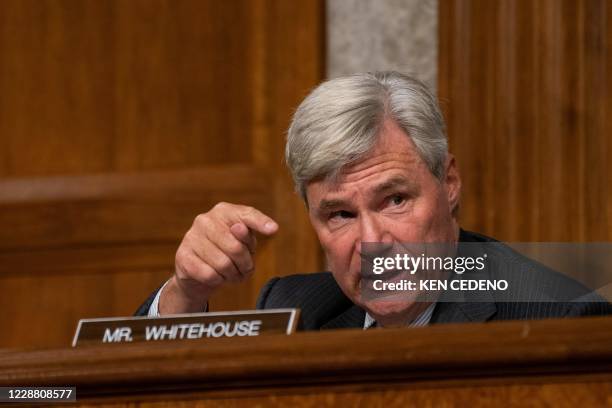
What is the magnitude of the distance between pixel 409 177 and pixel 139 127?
4.93ft

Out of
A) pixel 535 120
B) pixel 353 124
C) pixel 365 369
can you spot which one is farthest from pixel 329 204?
pixel 535 120

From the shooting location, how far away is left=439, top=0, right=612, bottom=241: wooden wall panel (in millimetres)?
2951

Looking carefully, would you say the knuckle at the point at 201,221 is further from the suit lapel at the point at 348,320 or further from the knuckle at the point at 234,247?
the suit lapel at the point at 348,320

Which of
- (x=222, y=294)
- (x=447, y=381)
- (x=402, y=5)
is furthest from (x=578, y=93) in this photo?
(x=447, y=381)

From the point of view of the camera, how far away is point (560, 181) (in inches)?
117

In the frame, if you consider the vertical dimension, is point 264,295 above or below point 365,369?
below

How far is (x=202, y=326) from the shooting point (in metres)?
1.40

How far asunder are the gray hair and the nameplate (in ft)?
2.25

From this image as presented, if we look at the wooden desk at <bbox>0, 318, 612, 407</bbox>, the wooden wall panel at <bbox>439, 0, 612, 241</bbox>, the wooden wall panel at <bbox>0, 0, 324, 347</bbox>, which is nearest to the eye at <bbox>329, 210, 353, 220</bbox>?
the wooden desk at <bbox>0, 318, 612, 407</bbox>

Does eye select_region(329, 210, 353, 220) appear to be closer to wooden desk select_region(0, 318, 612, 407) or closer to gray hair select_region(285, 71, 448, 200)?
gray hair select_region(285, 71, 448, 200)

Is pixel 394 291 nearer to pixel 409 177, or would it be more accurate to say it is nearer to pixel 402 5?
pixel 409 177

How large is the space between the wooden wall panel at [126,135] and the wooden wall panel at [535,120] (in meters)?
0.47

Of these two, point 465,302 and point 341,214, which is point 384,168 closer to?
point 341,214

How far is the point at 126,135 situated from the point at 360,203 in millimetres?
1507
